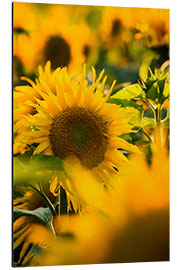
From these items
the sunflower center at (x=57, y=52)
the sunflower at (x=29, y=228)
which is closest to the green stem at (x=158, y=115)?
the sunflower center at (x=57, y=52)

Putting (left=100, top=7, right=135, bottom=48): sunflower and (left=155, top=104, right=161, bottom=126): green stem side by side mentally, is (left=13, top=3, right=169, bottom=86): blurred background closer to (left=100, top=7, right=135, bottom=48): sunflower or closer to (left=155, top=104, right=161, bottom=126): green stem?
(left=100, top=7, right=135, bottom=48): sunflower

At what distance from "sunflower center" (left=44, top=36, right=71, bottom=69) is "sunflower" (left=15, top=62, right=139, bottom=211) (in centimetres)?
3

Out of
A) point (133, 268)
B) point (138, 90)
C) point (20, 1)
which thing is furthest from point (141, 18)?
point (133, 268)

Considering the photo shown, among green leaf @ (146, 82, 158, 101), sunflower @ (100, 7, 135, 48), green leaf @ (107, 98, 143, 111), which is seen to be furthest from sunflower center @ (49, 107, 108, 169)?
sunflower @ (100, 7, 135, 48)

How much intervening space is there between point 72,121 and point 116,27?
1.44ft

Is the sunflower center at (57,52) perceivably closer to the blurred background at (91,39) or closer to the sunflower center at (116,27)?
the blurred background at (91,39)

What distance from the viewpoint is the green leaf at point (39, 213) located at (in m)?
1.64

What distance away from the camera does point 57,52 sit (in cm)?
Result: 171

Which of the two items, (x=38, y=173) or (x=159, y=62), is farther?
(x=159, y=62)

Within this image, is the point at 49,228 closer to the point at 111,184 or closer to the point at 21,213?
the point at 21,213

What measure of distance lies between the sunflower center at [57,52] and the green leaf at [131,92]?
9.4 inches

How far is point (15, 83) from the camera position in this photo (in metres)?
1.65

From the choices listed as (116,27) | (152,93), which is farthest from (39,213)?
(116,27)
